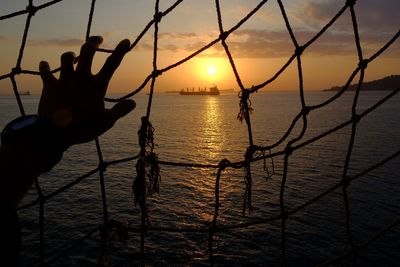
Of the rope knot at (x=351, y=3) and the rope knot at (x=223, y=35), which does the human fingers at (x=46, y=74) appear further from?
the rope knot at (x=351, y=3)

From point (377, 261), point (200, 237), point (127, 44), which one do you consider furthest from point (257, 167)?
point (127, 44)

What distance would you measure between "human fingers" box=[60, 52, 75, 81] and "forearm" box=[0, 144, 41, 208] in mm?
407

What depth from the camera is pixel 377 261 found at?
19125 mm

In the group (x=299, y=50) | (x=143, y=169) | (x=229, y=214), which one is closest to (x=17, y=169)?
(x=143, y=169)

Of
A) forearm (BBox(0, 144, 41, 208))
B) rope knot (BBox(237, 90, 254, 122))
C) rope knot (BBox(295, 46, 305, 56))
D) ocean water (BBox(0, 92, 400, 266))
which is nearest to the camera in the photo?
forearm (BBox(0, 144, 41, 208))

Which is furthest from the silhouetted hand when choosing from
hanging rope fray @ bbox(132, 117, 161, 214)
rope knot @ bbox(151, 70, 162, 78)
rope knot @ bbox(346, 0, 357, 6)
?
rope knot @ bbox(346, 0, 357, 6)

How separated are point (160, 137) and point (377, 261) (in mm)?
44972

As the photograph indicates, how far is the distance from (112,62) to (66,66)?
0.24 m

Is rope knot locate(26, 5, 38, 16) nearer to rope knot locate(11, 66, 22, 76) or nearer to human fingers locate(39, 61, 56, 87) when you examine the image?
rope knot locate(11, 66, 22, 76)

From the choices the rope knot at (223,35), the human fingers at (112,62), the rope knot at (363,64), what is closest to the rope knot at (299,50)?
the rope knot at (363,64)

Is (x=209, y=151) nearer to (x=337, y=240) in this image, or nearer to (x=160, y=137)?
(x=160, y=137)

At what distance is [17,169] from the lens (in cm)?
169

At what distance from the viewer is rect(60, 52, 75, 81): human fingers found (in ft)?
6.61

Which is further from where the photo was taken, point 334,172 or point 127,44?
point 334,172
